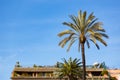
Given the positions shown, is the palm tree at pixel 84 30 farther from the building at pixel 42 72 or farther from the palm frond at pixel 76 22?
the building at pixel 42 72

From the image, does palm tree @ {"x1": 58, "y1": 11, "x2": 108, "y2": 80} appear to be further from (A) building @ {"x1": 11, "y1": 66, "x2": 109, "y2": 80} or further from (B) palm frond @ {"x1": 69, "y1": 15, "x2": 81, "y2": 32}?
(A) building @ {"x1": 11, "y1": 66, "x2": 109, "y2": 80}

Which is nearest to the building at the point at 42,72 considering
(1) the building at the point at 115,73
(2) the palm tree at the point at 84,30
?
(1) the building at the point at 115,73

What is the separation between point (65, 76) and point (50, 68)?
1281 centimetres

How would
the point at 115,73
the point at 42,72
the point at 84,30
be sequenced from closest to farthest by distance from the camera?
the point at 84,30 < the point at 42,72 < the point at 115,73

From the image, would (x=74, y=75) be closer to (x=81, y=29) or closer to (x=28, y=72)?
(x=28, y=72)

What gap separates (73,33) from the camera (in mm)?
61812

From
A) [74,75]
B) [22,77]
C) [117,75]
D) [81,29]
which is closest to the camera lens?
[81,29]

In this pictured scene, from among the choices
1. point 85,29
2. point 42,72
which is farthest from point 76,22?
point 42,72

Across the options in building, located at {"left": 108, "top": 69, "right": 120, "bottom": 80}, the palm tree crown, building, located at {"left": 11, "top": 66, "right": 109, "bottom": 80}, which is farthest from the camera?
building, located at {"left": 108, "top": 69, "right": 120, "bottom": 80}

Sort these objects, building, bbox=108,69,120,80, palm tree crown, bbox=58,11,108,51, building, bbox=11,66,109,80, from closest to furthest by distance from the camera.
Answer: palm tree crown, bbox=58,11,108,51 → building, bbox=11,66,109,80 → building, bbox=108,69,120,80

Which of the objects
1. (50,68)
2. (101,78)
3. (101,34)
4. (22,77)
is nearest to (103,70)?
(101,78)

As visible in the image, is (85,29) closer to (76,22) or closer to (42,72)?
(76,22)

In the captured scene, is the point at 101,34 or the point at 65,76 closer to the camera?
the point at 101,34

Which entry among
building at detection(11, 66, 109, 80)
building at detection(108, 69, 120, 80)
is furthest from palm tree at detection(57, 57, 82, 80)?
building at detection(108, 69, 120, 80)
